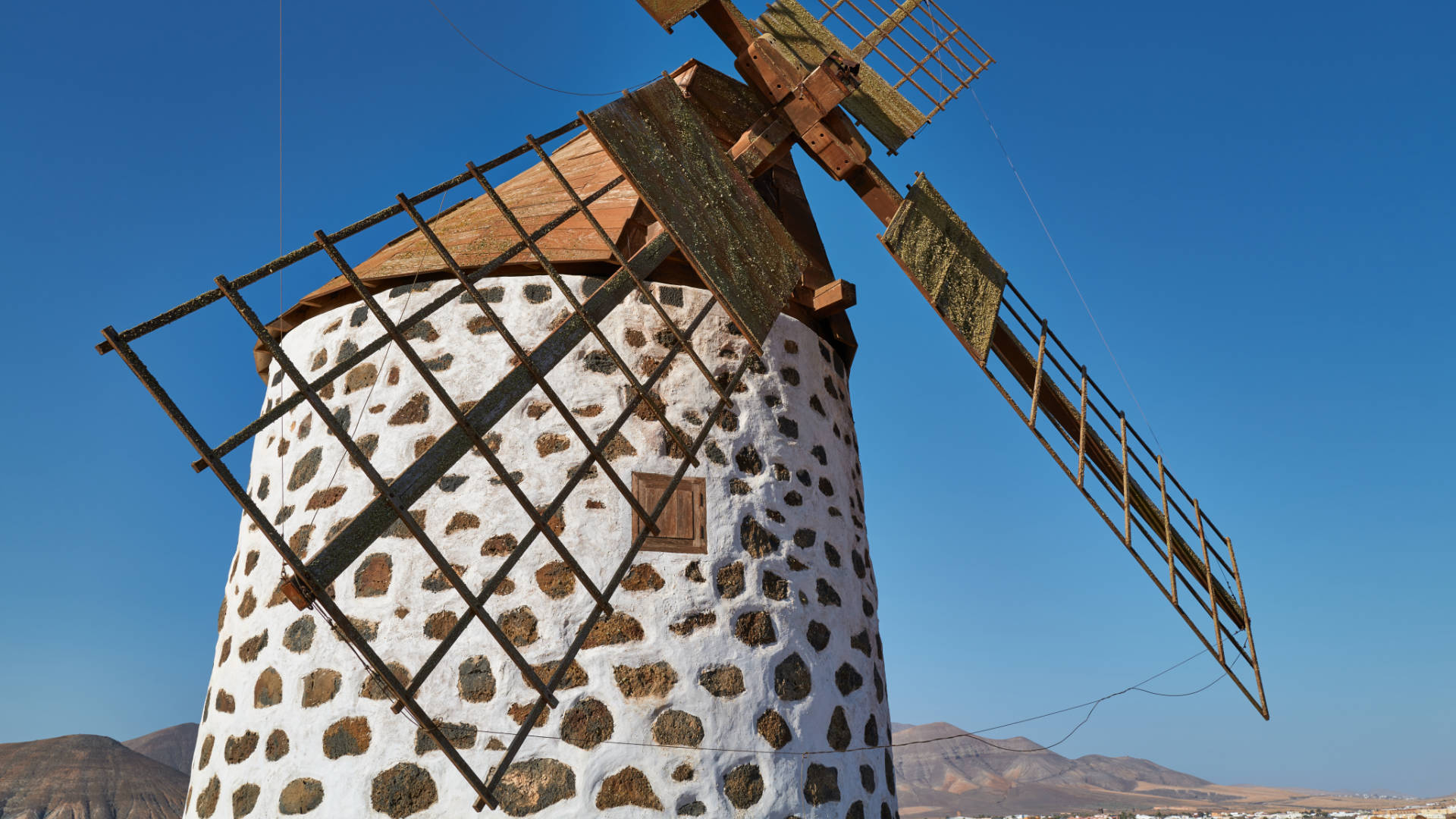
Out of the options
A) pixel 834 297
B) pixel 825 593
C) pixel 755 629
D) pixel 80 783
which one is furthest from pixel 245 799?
pixel 80 783

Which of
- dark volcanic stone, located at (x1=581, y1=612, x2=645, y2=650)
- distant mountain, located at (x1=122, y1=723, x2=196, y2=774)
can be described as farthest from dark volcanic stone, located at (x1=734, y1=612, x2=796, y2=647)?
distant mountain, located at (x1=122, y1=723, x2=196, y2=774)

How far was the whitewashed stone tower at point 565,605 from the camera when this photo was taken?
392 cm

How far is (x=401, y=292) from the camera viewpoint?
4.79 metres

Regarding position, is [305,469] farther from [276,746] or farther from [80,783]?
[80,783]

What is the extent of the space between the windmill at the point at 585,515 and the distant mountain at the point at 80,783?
21256 millimetres

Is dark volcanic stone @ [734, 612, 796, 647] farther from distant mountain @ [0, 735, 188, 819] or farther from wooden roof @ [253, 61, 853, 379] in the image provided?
distant mountain @ [0, 735, 188, 819]

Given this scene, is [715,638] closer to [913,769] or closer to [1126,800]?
[1126,800]

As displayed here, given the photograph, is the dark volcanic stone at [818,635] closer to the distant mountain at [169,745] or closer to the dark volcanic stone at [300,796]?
the dark volcanic stone at [300,796]

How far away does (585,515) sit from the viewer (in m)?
4.30

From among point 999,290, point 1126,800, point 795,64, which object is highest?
point 795,64

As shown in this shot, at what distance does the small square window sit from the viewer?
171 inches

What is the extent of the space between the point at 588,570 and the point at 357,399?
1421 millimetres

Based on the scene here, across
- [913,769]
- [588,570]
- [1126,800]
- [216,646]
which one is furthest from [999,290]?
[913,769]

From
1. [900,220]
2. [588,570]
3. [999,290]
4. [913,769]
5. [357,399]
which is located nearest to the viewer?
[588,570]
